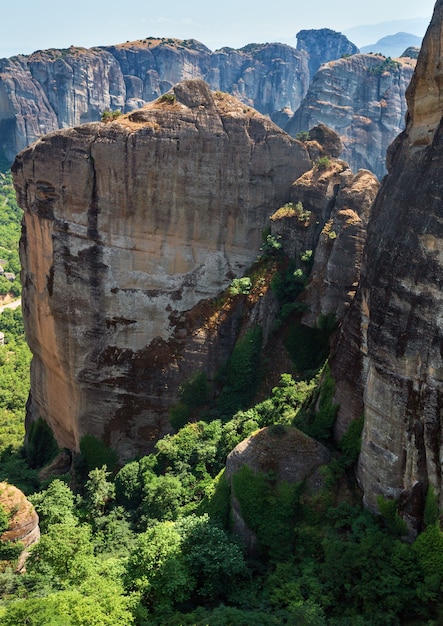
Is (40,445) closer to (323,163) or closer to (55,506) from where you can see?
(55,506)

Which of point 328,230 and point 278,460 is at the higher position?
point 328,230

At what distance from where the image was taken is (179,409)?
27125 millimetres

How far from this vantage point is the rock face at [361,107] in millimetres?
92562

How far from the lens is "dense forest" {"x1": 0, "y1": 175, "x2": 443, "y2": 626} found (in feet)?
45.9

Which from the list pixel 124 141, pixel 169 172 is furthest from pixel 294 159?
pixel 124 141

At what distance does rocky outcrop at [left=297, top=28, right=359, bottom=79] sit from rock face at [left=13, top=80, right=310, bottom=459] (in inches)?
5680

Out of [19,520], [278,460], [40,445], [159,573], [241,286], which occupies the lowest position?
[40,445]

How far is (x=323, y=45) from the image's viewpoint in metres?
159

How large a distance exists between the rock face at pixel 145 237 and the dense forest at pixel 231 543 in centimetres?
350

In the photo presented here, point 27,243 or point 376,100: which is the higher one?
point 376,100

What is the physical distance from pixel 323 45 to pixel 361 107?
74.7 m

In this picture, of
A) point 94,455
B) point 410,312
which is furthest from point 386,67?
point 410,312

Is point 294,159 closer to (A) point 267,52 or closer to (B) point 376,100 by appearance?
(B) point 376,100

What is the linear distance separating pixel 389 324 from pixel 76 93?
99237 millimetres
